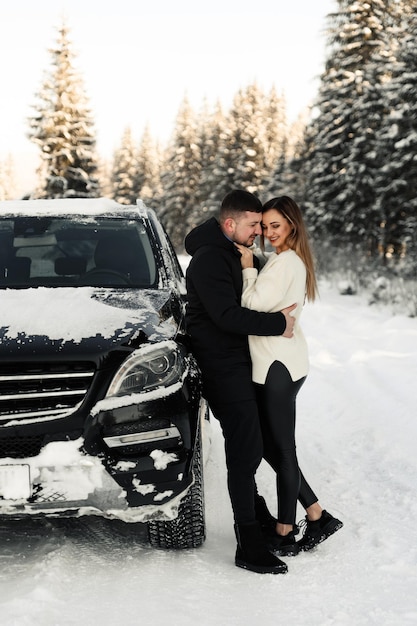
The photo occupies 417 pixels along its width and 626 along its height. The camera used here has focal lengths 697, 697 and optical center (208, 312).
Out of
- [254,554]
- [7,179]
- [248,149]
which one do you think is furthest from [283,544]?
[7,179]

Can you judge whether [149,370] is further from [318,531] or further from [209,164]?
[209,164]

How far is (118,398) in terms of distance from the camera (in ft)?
10.2

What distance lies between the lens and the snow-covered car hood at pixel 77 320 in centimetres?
315

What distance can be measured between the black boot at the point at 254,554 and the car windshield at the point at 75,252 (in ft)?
5.16

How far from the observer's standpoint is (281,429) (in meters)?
3.67

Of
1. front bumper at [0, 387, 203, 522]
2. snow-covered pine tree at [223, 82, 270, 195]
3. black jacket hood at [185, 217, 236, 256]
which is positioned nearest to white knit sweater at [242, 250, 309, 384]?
black jacket hood at [185, 217, 236, 256]

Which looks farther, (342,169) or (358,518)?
(342,169)

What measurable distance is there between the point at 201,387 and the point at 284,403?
0.44 meters

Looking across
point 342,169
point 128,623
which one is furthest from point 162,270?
point 342,169

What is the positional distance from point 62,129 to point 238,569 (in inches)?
1296

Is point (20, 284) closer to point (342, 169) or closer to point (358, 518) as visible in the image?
point (358, 518)

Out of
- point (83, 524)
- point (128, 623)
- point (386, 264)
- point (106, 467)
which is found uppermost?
point (106, 467)

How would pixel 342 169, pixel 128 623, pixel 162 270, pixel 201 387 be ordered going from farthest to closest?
pixel 342 169 → pixel 162 270 → pixel 201 387 → pixel 128 623

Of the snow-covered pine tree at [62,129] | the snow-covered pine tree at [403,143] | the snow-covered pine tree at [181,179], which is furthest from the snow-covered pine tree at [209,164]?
the snow-covered pine tree at [403,143]
